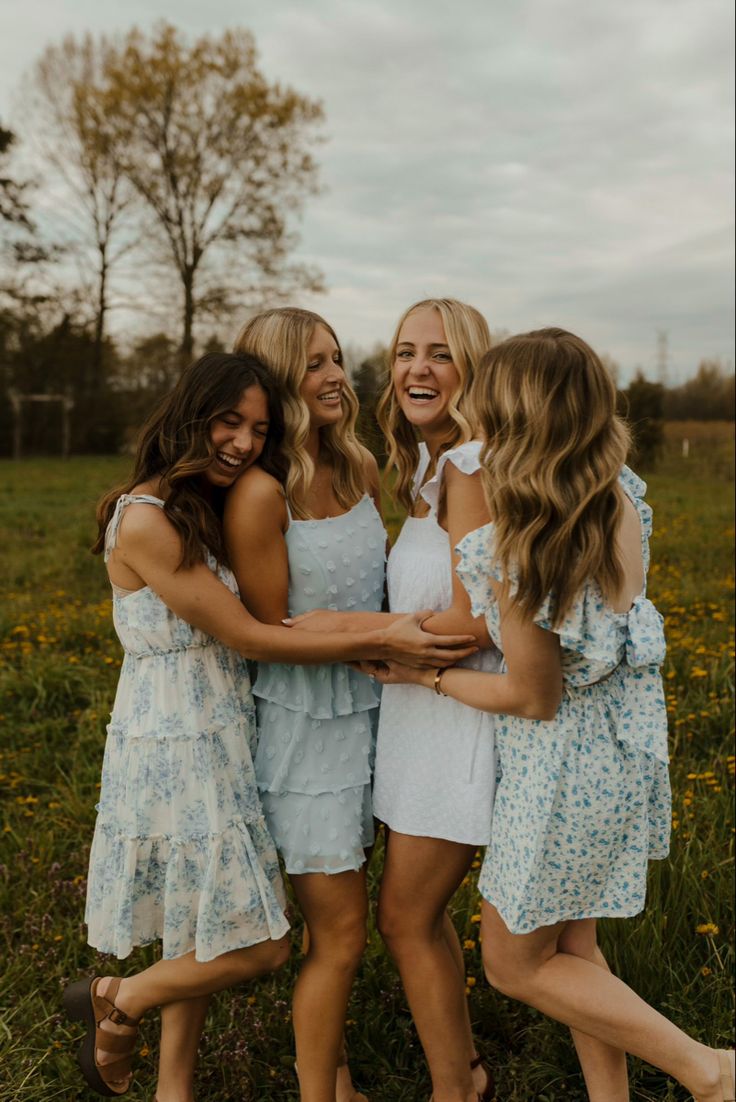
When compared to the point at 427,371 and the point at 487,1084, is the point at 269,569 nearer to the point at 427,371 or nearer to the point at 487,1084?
the point at 427,371

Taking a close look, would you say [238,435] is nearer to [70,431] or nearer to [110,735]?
[110,735]

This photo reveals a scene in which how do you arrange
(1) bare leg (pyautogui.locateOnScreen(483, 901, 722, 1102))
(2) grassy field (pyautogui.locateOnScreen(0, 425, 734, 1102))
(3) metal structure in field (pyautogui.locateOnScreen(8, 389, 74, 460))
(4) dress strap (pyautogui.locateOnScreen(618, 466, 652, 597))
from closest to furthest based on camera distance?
(1) bare leg (pyautogui.locateOnScreen(483, 901, 722, 1102)), (4) dress strap (pyautogui.locateOnScreen(618, 466, 652, 597)), (2) grassy field (pyautogui.locateOnScreen(0, 425, 734, 1102)), (3) metal structure in field (pyautogui.locateOnScreen(8, 389, 74, 460))

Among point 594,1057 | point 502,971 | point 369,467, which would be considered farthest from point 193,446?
point 594,1057

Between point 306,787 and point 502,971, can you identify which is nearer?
point 502,971

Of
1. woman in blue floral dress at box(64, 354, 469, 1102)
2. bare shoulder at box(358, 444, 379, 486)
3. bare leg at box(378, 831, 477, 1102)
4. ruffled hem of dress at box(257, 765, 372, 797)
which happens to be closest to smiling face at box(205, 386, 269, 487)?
woman in blue floral dress at box(64, 354, 469, 1102)

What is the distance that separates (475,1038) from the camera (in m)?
2.61

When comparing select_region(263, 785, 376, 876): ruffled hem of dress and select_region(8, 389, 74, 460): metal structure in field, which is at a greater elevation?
select_region(8, 389, 74, 460): metal structure in field

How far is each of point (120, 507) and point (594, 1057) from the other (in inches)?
67.0

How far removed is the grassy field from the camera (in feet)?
8.13

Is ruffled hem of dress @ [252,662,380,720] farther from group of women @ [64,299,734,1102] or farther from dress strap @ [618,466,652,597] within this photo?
dress strap @ [618,466,652,597]

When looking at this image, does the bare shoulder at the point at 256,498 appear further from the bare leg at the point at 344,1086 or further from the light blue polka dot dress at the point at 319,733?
the bare leg at the point at 344,1086

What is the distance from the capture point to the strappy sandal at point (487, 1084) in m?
2.38

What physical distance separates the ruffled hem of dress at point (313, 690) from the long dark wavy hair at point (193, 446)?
0.33 m

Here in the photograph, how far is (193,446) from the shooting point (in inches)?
85.7
